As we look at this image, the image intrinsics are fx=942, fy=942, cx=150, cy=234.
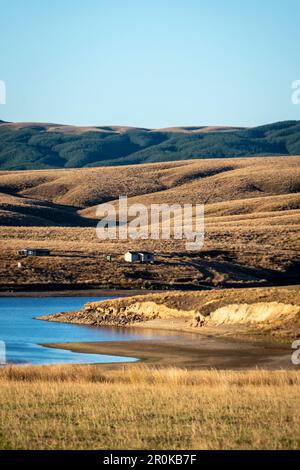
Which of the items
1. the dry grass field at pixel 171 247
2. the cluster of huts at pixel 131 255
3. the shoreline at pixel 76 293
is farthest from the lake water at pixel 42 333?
the cluster of huts at pixel 131 255

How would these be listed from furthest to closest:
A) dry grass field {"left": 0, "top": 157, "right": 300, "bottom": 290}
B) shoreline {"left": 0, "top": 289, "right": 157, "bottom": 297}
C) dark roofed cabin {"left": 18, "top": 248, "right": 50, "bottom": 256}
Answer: dark roofed cabin {"left": 18, "top": 248, "right": 50, "bottom": 256} → dry grass field {"left": 0, "top": 157, "right": 300, "bottom": 290} → shoreline {"left": 0, "top": 289, "right": 157, "bottom": 297}

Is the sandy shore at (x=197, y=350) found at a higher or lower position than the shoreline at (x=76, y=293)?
higher

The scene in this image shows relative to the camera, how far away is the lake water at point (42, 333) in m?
34.9

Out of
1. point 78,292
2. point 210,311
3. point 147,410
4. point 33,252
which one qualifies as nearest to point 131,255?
point 33,252

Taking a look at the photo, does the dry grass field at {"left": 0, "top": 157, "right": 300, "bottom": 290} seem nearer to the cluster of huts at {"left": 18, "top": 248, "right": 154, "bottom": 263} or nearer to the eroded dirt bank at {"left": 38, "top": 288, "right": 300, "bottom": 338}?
the cluster of huts at {"left": 18, "top": 248, "right": 154, "bottom": 263}

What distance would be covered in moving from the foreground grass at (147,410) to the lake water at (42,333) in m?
9.90

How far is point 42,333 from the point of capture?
45.6 metres

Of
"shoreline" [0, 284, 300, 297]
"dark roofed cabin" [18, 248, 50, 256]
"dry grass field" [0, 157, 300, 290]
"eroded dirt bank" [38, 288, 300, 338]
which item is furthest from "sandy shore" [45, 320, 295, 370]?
"dark roofed cabin" [18, 248, 50, 256]

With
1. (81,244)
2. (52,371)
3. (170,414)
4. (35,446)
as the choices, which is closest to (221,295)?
(52,371)

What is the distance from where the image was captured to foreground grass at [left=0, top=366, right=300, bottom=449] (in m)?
14.6

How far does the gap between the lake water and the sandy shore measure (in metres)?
1.27

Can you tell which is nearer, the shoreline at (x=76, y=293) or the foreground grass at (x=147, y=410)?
the foreground grass at (x=147, y=410)

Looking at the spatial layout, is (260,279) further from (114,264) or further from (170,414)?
(170,414)

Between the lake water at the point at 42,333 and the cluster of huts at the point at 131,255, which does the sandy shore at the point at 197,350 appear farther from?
the cluster of huts at the point at 131,255
